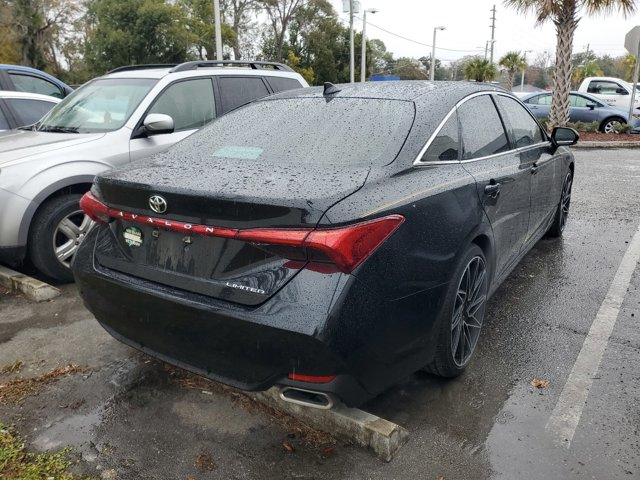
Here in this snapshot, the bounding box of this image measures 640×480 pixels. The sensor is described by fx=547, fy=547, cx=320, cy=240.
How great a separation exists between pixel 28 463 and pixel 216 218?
1.43m

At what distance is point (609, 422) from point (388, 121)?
192 centimetres

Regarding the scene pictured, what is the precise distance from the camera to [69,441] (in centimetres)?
265

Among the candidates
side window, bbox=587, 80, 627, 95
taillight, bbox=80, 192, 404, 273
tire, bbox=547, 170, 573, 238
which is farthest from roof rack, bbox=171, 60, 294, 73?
side window, bbox=587, 80, 627, 95

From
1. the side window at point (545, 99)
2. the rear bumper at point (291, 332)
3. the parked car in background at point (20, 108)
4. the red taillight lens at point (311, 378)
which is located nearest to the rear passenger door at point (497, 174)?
the rear bumper at point (291, 332)

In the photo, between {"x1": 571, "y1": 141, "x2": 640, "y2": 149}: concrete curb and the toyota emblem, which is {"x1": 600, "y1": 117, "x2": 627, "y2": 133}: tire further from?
the toyota emblem

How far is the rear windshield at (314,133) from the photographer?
280 centimetres

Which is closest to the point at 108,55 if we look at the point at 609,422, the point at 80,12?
the point at 80,12

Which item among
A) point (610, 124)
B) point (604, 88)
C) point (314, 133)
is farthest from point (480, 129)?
point (604, 88)

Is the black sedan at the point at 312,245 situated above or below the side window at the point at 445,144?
below

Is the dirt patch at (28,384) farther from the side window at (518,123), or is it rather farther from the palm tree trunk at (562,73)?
the palm tree trunk at (562,73)

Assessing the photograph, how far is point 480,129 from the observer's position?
3.53 m

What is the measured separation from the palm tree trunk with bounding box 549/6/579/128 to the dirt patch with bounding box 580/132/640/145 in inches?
32.9

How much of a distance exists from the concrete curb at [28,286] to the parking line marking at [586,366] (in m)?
3.73

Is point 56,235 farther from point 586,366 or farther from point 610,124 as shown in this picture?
point 610,124
